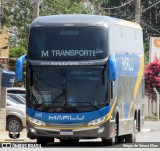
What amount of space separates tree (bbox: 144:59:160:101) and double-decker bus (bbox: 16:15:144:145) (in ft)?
107

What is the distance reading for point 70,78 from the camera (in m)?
26.6

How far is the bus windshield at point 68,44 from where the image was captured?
26.6 m

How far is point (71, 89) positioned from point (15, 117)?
10646mm

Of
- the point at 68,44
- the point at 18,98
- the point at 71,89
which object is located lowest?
the point at 18,98

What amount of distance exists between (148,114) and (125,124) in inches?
1208

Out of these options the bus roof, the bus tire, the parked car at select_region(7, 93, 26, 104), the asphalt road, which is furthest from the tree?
the bus roof

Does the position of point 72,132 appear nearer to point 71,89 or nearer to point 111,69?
point 71,89

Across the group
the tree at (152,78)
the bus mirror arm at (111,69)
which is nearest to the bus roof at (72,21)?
the bus mirror arm at (111,69)

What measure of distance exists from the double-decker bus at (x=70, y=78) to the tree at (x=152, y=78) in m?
32.7

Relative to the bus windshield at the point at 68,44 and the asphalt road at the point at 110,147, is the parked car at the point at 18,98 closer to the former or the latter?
the asphalt road at the point at 110,147

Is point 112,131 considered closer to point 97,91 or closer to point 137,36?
point 97,91

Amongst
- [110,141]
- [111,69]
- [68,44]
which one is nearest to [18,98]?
[110,141]

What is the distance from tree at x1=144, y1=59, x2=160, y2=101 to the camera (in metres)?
59.6

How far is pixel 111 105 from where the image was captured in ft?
88.1
